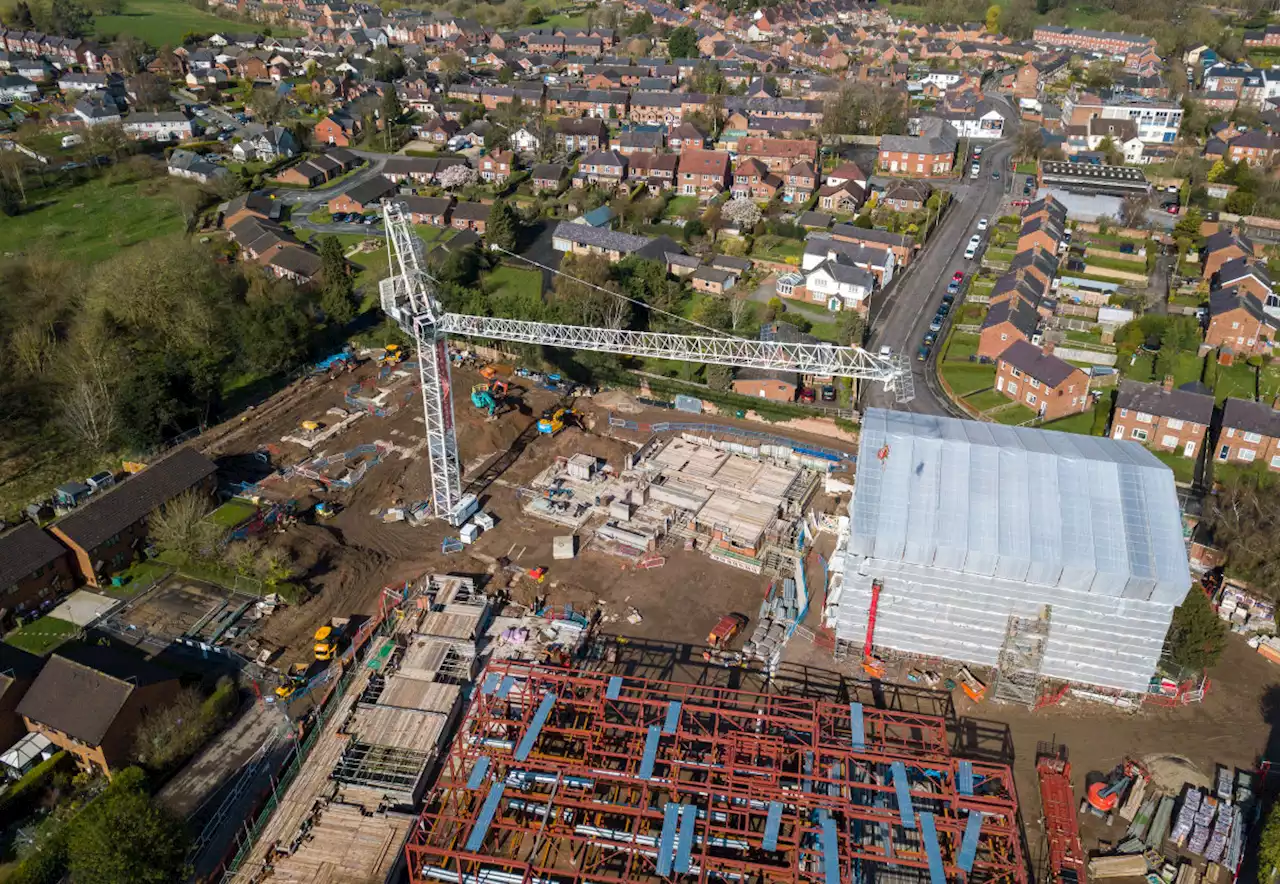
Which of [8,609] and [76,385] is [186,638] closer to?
[8,609]

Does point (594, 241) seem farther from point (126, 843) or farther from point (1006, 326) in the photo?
point (126, 843)

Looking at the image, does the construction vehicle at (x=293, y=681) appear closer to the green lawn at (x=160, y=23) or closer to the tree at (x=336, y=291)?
the tree at (x=336, y=291)

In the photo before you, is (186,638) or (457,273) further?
(457,273)

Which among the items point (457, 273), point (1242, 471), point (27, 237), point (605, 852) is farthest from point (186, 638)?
point (27, 237)

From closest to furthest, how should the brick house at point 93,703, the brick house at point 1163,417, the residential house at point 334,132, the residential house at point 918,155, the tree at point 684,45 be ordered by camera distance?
the brick house at point 93,703 → the brick house at point 1163,417 → the residential house at point 918,155 → the residential house at point 334,132 → the tree at point 684,45

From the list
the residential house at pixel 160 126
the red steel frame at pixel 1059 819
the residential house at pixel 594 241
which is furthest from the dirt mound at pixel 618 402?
the residential house at pixel 160 126

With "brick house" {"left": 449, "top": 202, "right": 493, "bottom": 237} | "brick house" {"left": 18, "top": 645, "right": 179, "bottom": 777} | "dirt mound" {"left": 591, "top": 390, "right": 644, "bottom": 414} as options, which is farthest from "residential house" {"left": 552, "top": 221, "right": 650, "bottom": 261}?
"brick house" {"left": 18, "top": 645, "right": 179, "bottom": 777}
